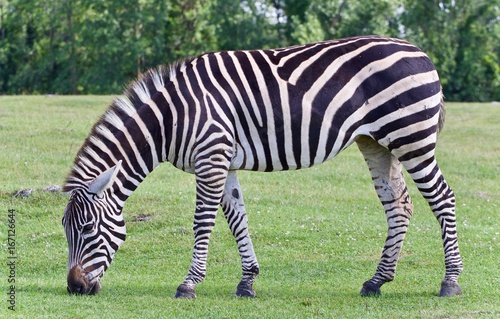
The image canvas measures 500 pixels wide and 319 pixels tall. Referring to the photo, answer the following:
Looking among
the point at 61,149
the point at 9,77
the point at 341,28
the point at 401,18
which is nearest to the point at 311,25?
the point at 341,28

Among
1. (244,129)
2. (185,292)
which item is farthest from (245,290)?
(244,129)

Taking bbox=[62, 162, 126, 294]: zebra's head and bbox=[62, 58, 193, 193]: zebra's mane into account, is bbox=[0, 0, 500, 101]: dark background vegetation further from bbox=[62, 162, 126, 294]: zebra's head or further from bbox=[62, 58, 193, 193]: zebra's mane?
bbox=[62, 162, 126, 294]: zebra's head

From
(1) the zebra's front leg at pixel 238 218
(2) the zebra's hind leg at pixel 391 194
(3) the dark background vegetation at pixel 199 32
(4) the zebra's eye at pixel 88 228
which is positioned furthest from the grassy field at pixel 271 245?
(3) the dark background vegetation at pixel 199 32

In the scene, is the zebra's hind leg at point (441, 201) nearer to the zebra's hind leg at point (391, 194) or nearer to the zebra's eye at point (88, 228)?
the zebra's hind leg at point (391, 194)

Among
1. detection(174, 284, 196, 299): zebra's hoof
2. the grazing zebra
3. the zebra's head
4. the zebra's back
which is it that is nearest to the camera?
the zebra's head

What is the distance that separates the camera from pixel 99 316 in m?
8.45

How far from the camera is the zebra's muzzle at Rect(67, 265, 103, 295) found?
919cm

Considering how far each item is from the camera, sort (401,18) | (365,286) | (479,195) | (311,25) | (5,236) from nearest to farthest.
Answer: (365,286)
(5,236)
(479,195)
(311,25)
(401,18)

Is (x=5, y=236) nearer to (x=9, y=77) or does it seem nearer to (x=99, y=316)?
(x=99, y=316)

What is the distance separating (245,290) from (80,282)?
191cm

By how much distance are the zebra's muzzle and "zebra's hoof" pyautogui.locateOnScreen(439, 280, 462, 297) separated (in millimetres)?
4025

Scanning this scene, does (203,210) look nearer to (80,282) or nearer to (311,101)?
(80,282)

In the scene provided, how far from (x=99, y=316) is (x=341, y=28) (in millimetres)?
49826

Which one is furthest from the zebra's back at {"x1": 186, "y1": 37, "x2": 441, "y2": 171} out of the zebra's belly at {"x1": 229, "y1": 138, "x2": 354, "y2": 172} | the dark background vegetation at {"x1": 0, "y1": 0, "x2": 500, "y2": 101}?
the dark background vegetation at {"x1": 0, "y1": 0, "x2": 500, "y2": 101}
